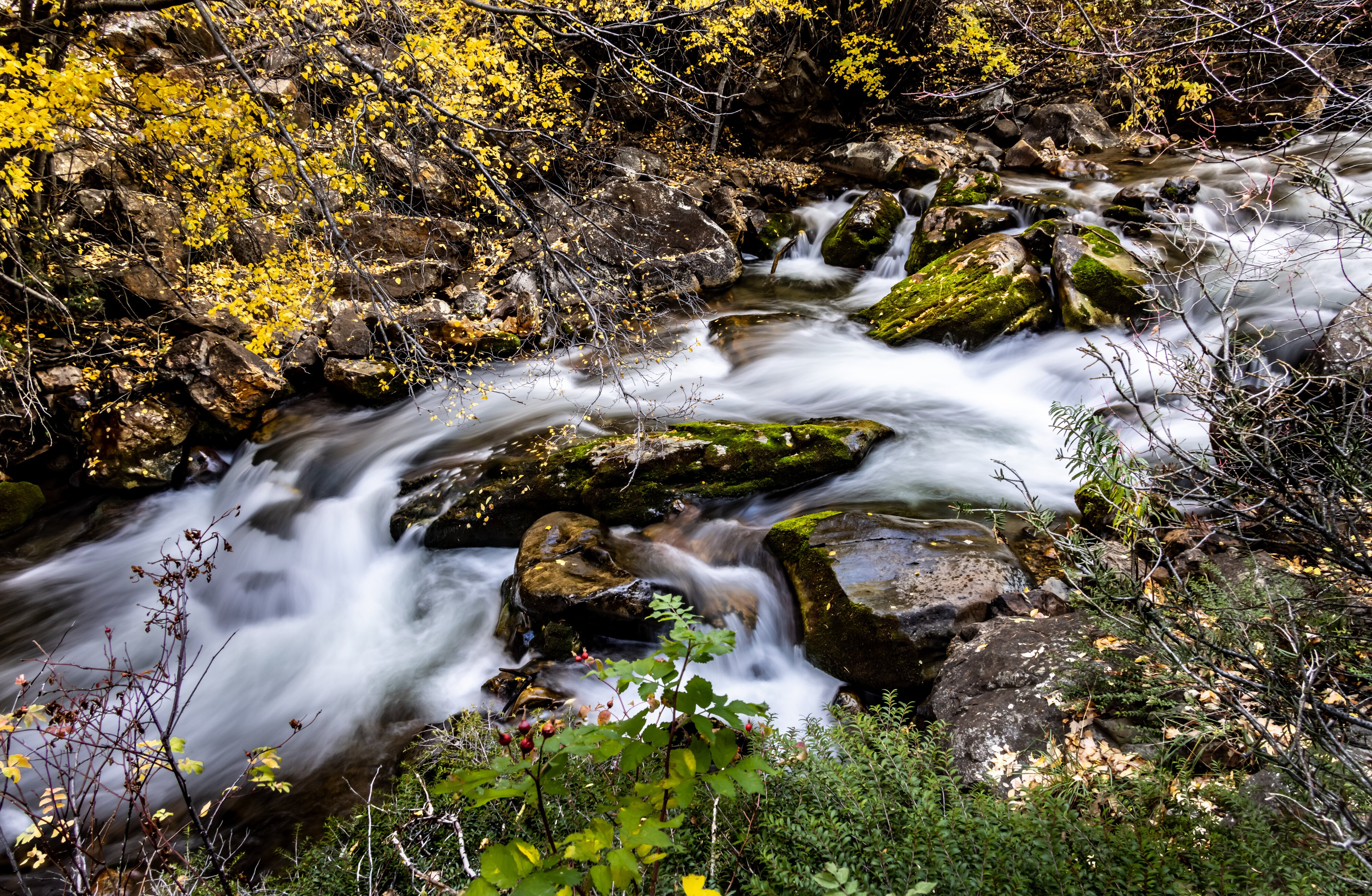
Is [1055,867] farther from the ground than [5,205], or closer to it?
closer to it

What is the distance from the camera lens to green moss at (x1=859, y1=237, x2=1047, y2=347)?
26.2ft

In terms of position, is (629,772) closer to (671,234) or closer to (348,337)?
(348,337)

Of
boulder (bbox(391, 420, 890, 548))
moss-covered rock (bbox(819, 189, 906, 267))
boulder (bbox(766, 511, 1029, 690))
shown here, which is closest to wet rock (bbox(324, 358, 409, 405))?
boulder (bbox(391, 420, 890, 548))

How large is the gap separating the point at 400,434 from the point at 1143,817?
814cm

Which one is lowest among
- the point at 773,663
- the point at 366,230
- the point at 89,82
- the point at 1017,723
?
the point at 773,663

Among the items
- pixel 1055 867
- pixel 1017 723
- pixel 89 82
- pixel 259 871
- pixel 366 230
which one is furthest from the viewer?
pixel 366 230

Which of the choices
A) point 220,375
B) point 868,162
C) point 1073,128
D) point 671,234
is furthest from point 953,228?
point 220,375

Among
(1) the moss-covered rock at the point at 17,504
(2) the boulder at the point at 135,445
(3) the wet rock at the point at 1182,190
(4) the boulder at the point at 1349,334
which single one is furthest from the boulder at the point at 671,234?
(1) the moss-covered rock at the point at 17,504

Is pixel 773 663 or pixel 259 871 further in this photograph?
pixel 773 663

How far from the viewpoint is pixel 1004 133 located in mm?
14719

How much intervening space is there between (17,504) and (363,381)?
12.7 ft

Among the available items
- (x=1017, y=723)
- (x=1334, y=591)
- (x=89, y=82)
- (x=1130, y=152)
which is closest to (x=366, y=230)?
(x=89, y=82)

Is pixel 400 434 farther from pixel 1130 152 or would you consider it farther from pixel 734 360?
pixel 1130 152

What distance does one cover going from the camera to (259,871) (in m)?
3.65
